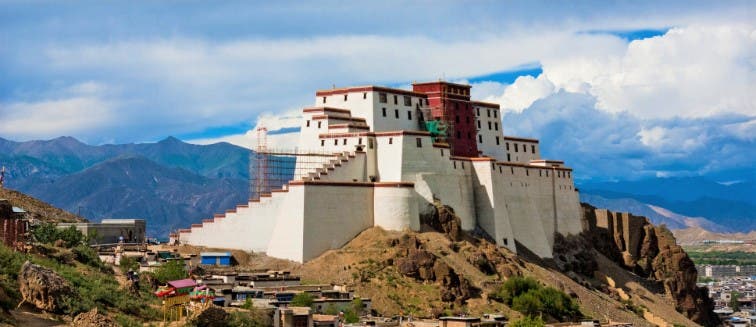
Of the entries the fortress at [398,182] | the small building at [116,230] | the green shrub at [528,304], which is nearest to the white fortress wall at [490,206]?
the fortress at [398,182]

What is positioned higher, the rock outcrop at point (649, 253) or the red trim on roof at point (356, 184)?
the red trim on roof at point (356, 184)

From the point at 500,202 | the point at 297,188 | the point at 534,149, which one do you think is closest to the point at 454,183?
the point at 500,202

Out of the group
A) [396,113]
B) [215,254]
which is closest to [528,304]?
[215,254]

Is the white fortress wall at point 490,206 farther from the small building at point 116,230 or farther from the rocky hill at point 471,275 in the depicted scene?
the small building at point 116,230

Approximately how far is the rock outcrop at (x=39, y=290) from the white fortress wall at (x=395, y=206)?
50.3 metres

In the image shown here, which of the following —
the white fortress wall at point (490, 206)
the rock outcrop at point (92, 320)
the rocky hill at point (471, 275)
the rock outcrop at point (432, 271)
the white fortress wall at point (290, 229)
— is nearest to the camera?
the rock outcrop at point (92, 320)

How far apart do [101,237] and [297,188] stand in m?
15.1

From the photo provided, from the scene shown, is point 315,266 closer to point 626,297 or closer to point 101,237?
point 101,237

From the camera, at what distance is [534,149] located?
4938 inches

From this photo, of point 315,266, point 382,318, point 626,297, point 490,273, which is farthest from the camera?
point 626,297

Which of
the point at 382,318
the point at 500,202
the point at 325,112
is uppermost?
the point at 325,112

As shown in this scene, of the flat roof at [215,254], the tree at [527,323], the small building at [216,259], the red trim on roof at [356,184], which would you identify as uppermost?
the red trim on roof at [356,184]

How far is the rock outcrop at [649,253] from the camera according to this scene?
12431 centimetres

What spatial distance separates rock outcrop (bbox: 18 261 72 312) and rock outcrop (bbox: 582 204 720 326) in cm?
8271
